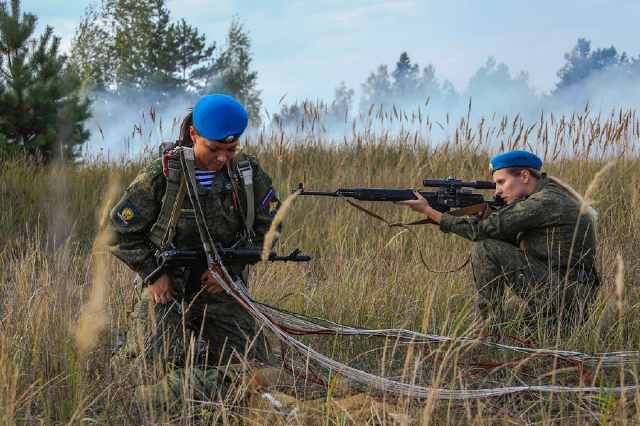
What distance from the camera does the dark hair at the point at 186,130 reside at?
3569mm

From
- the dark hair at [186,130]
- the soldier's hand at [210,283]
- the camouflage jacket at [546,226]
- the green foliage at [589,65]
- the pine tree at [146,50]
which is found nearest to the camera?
the soldier's hand at [210,283]

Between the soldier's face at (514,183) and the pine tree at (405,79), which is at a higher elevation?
the pine tree at (405,79)

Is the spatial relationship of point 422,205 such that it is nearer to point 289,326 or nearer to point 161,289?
point 289,326

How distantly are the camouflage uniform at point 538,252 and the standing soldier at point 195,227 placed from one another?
4.32ft

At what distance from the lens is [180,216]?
350 centimetres

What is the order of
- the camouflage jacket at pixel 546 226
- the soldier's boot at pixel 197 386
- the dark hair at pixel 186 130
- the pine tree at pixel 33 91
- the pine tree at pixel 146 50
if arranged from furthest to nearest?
the pine tree at pixel 146 50 < the pine tree at pixel 33 91 < the camouflage jacket at pixel 546 226 < the dark hair at pixel 186 130 < the soldier's boot at pixel 197 386

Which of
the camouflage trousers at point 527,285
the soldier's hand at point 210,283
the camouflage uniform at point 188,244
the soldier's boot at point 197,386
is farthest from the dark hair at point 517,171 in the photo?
the soldier's boot at point 197,386

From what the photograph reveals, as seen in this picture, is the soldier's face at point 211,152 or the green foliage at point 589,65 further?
the green foliage at point 589,65

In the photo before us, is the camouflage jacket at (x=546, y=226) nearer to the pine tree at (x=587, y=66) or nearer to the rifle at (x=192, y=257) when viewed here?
the rifle at (x=192, y=257)

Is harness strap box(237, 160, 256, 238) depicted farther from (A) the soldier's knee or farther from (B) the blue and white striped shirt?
(A) the soldier's knee

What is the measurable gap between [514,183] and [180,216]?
1.98 m

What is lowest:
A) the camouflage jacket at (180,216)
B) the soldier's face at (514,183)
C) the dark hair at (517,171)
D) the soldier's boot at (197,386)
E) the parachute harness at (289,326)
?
the soldier's boot at (197,386)

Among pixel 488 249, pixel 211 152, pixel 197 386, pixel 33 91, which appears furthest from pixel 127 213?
pixel 33 91

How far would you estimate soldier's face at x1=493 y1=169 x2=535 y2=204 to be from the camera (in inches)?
170
